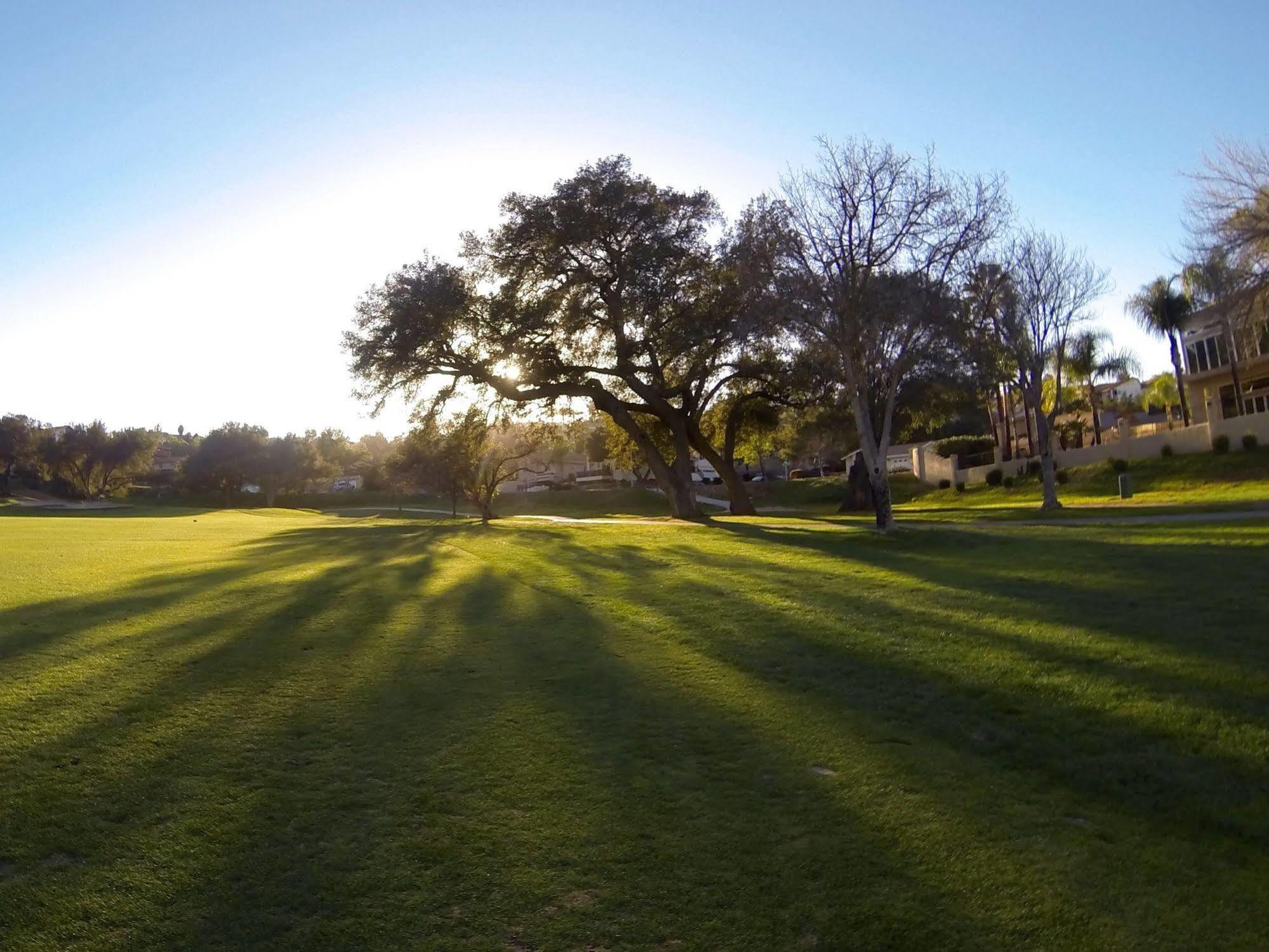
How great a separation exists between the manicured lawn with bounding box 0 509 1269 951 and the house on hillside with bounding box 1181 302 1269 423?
1787 inches

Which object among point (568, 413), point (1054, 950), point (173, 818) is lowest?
point (1054, 950)

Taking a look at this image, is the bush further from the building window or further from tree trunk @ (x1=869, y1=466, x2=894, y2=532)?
tree trunk @ (x1=869, y1=466, x2=894, y2=532)

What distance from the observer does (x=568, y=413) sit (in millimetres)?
37719

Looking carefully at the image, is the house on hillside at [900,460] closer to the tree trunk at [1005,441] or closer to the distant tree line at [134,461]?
the tree trunk at [1005,441]

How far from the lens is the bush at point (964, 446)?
60062 mm

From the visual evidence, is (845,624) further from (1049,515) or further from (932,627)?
(1049,515)

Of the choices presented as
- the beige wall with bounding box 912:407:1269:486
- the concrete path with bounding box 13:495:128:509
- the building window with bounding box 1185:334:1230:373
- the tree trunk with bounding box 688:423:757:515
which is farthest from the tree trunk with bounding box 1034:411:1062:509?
the concrete path with bounding box 13:495:128:509

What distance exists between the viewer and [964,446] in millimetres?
60656

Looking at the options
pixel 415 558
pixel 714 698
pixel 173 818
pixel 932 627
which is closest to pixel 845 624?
pixel 932 627

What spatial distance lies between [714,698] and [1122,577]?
7314mm

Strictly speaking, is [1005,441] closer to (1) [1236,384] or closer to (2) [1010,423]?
(2) [1010,423]

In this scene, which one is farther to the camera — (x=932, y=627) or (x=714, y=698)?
(x=932, y=627)

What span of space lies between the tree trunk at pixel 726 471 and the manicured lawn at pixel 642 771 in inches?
986

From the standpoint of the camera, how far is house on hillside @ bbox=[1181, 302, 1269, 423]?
4994 centimetres
